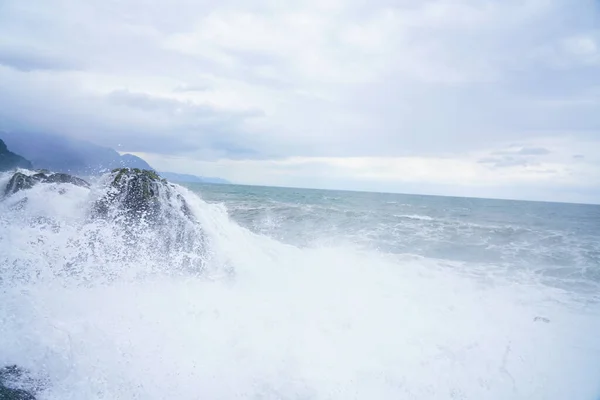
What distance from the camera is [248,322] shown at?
6699 millimetres

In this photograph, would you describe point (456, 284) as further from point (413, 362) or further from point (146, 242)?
point (146, 242)

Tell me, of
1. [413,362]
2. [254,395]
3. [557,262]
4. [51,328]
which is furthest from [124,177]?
[557,262]

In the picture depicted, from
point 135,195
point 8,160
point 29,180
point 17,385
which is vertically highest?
point 8,160

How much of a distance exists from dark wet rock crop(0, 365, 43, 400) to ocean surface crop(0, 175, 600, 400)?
10 centimetres

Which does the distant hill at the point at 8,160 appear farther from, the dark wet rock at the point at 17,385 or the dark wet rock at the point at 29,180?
the dark wet rock at the point at 17,385

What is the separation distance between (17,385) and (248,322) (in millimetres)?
3646

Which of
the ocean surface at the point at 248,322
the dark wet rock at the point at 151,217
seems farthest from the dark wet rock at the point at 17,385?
the dark wet rock at the point at 151,217

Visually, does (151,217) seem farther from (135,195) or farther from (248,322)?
(248,322)

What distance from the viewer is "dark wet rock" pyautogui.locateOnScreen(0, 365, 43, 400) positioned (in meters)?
4.04

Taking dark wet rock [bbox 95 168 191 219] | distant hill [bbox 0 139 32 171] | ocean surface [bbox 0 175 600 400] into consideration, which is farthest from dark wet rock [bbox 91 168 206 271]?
distant hill [bbox 0 139 32 171]

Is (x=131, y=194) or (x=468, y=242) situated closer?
(x=131, y=194)

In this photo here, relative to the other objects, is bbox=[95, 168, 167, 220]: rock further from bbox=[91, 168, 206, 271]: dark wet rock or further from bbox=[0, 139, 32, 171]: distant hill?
bbox=[0, 139, 32, 171]: distant hill

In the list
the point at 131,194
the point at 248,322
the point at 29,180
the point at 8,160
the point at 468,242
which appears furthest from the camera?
the point at 8,160

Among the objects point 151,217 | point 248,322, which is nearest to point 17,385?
point 248,322
